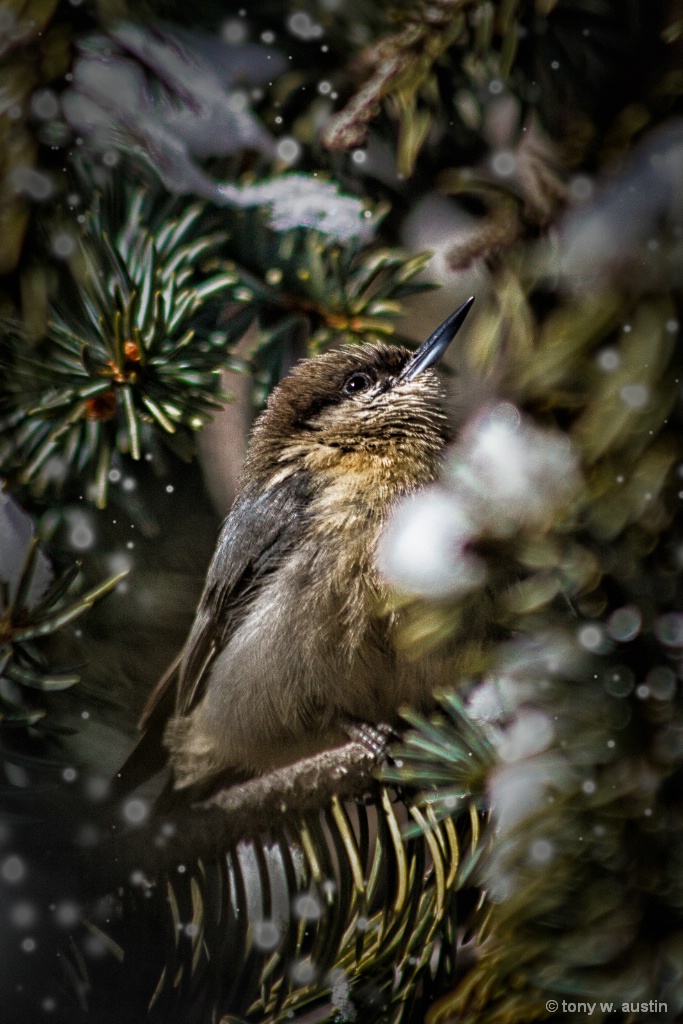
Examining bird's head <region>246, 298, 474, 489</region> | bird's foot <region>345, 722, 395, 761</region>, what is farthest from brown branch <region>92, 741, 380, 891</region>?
bird's head <region>246, 298, 474, 489</region>

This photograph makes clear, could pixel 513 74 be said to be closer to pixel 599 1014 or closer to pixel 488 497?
pixel 488 497

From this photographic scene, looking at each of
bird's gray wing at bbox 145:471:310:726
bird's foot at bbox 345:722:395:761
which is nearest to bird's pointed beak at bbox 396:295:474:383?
bird's gray wing at bbox 145:471:310:726

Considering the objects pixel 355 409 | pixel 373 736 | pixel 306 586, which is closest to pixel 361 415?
pixel 355 409

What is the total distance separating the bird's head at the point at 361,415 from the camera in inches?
26.3

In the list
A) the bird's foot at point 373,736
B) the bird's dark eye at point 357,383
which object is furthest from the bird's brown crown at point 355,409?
the bird's foot at point 373,736

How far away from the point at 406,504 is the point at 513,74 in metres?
0.29

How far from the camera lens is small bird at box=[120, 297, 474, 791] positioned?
66 cm

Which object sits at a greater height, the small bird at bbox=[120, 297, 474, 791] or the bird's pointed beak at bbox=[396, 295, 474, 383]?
the bird's pointed beak at bbox=[396, 295, 474, 383]

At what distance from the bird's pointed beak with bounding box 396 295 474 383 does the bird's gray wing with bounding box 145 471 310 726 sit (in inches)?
4.6

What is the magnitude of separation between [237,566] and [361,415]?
15 centimetres

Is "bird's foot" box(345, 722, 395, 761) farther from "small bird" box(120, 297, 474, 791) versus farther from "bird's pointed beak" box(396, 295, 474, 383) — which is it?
"bird's pointed beak" box(396, 295, 474, 383)

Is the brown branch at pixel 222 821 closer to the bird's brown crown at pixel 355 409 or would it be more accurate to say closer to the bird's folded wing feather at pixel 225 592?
the bird's folded wing feather at pixel 225 592

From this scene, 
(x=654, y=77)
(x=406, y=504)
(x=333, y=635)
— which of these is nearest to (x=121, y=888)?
(x=333, y=635)

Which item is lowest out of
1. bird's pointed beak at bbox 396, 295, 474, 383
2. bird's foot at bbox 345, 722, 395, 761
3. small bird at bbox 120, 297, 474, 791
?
bird's foot at bbox 345, 722, 395, 761
